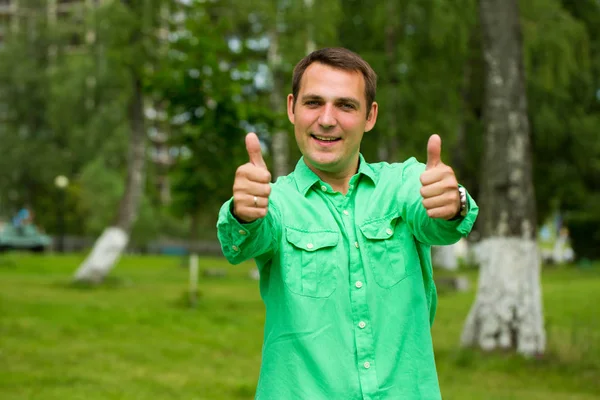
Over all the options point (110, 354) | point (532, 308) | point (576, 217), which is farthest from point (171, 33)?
point (576, 217)

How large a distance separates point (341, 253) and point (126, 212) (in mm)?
17637

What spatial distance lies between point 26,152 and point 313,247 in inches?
1868

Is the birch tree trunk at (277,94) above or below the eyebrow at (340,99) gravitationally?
above

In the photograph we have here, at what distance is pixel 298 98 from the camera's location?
3.05 meters

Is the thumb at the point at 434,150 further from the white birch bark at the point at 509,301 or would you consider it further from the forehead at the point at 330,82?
the white birch bark at the point at 509,301

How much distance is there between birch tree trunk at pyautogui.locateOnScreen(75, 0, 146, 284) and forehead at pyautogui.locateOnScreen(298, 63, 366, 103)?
17.2 metres

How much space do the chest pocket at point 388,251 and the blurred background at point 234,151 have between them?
16.8 ft

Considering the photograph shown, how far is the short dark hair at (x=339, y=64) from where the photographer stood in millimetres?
2984

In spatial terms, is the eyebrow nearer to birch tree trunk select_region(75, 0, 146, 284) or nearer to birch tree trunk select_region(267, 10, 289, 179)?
birch tree trunk select_region(75, 0, 146, 284)

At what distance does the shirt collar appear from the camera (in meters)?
2.98

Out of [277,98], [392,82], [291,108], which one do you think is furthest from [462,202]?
[392,82]

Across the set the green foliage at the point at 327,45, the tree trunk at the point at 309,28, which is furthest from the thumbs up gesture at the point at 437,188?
the tree trunk at the point at 309,28

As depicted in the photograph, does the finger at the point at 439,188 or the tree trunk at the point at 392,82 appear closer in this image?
the finger at the point at 439,188

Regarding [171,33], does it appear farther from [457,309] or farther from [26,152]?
[26,152]
